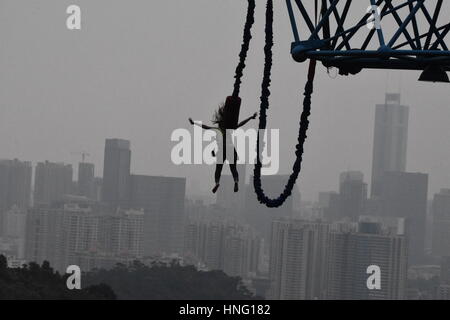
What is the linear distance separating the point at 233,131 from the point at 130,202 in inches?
7105

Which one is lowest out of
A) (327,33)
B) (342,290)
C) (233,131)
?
(342,290)

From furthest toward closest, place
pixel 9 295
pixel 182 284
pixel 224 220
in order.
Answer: pixel 224 220
pixel 182 284
pixel 9 295

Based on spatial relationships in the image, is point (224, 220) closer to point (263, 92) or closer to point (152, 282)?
point (152, 282)

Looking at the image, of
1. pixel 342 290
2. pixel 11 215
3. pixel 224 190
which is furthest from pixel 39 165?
pixel 342 290

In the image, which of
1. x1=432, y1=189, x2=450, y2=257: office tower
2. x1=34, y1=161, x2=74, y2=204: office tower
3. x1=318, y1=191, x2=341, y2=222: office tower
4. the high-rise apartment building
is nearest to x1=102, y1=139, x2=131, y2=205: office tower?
x1=34, y1=161, x2=74, y2=204: office tower

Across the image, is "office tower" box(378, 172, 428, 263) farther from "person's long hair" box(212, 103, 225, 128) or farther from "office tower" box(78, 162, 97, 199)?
"person's long hair" box(212, 103, 225, 128)

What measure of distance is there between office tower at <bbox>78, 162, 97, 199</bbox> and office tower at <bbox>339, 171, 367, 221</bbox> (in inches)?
1407

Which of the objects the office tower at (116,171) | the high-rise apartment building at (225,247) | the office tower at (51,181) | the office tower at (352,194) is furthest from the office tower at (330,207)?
the office tower at (51,181)

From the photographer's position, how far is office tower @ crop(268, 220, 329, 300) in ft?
498

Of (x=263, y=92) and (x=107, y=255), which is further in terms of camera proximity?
(x=107, y=255)

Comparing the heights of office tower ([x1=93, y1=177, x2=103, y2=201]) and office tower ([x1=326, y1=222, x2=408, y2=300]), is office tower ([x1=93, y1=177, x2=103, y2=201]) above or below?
above

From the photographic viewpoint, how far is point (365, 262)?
150000mm

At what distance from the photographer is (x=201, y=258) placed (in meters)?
166

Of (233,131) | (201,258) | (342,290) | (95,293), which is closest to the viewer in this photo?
(233,131)
